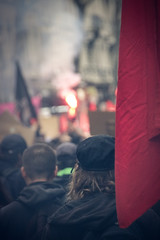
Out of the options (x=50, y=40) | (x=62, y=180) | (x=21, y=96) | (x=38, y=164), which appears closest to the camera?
(x=38, y=164)

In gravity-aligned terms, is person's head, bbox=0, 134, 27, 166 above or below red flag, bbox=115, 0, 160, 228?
below

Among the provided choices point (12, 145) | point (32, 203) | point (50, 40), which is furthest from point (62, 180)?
point (50, 40)

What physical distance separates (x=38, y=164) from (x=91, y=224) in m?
0.96

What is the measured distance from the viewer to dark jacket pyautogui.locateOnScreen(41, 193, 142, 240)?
183 centimetres

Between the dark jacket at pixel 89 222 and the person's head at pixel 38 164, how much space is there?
699mm

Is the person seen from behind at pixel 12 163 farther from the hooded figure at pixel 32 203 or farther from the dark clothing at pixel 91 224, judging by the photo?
the dark clothing at pixel 91 224

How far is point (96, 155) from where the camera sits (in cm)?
204

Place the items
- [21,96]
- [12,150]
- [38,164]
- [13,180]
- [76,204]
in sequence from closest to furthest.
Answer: [76,204] < [38,164] < [13,180] < [12,150] < [21,96]

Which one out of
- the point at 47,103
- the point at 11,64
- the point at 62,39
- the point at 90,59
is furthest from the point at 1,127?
the point at 11,64

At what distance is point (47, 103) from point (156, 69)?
17069 millimetres

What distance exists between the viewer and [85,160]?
2.07 meters

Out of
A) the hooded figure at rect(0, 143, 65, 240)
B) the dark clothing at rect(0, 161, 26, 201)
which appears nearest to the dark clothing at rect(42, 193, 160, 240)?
the hooded figure at rect(0, 143, 65, 240)

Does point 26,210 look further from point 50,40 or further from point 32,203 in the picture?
point 50,40

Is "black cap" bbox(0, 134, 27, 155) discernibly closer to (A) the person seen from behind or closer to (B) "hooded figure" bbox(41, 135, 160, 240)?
(A) the person seen from behind
